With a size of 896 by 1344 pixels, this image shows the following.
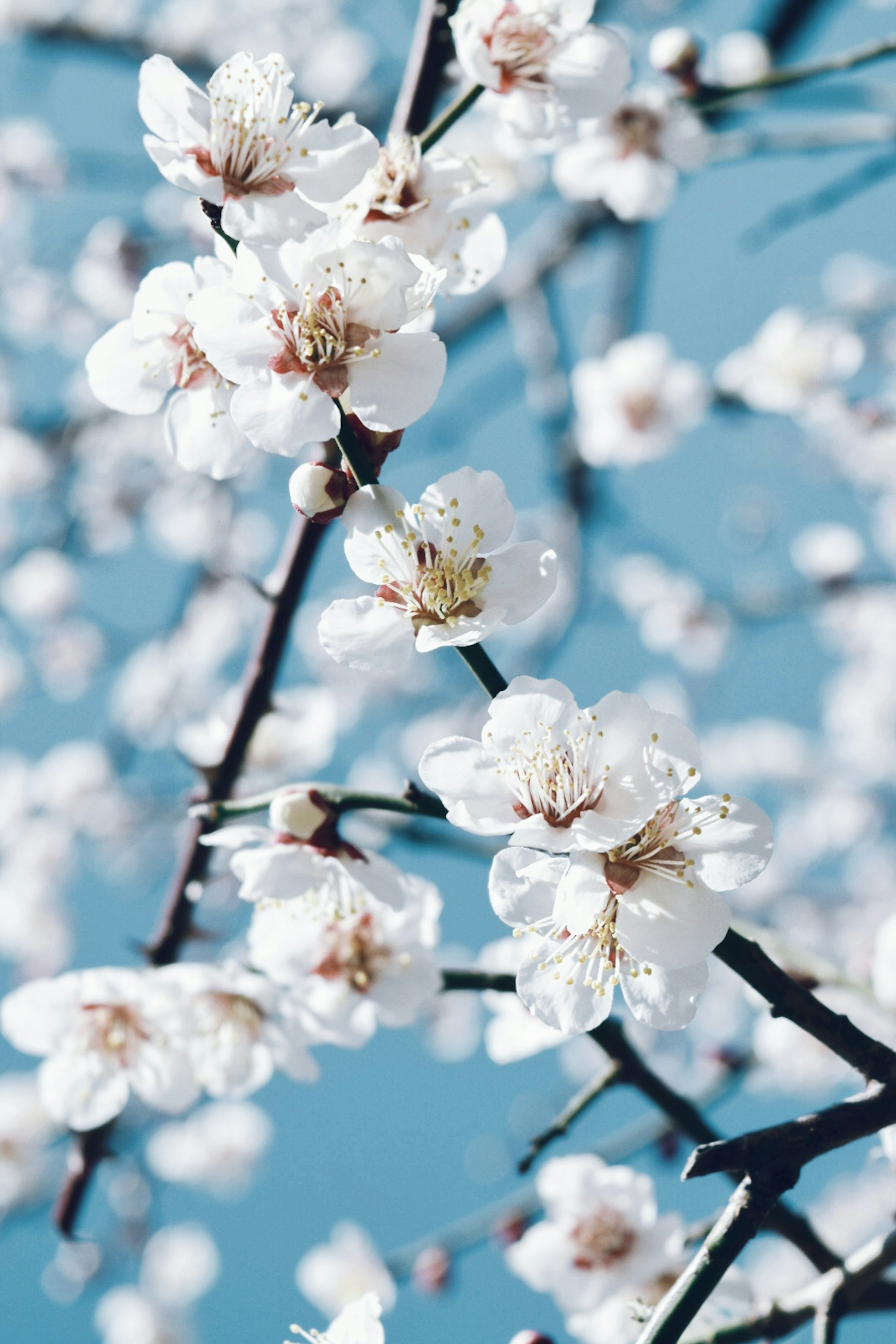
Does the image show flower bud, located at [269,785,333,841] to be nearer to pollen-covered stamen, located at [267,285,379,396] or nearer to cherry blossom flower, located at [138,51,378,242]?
pollen-covered stamen, located at [267,285,379,396]

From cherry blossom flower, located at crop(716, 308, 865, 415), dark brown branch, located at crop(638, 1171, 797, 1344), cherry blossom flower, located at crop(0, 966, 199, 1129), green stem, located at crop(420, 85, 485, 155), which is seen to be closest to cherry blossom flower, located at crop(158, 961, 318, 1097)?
cherry blossom flower, located at crop(0, 966, 199, 1129)

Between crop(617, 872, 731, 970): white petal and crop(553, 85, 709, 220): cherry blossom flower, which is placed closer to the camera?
crop(617, 872, 731, 970): white petal

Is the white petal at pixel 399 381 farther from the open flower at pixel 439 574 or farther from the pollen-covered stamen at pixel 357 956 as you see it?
the pollen-covered stamen at pixel 357 956

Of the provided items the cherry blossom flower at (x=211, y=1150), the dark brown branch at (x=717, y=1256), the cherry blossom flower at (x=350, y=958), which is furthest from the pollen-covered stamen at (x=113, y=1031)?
the cherry blossom flower at (x=211, y=1150)

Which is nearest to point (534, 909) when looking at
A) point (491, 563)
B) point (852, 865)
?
point (491, 563)

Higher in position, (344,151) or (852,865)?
(344,151)

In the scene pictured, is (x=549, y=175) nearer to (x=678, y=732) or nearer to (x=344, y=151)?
(x=344, y=151)
